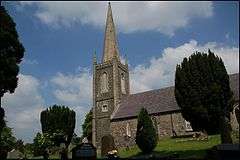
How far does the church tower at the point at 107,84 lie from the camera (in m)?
51.7

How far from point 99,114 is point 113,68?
25.4ft

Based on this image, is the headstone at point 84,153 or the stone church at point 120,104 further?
the stone church at point 120,104

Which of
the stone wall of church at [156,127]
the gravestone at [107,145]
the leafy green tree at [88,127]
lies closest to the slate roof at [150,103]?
the stone wall of church at [156,127]

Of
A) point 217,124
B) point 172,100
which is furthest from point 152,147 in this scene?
point 172,100

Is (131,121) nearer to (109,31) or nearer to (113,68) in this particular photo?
(113,68)

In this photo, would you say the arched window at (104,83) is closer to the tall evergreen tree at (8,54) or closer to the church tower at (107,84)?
the church tower at (107,84)

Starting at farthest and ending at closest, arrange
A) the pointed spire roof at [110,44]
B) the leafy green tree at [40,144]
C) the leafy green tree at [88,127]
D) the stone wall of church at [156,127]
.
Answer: the leafy green tree at [88,127], the pointed spire roof at [110,44], the stone wall of church at [156,127], the leafy green tree at [40,144]

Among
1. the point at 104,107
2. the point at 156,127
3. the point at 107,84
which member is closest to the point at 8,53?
the point at 156,127

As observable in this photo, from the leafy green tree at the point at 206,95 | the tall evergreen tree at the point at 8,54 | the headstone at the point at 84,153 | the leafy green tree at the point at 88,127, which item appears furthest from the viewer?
the leafy green tree at the point at 88,127

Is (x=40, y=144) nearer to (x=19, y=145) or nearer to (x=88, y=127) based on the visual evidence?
(x=19, y=145)

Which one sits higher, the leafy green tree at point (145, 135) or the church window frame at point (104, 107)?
the church window frame at point (104, 107)

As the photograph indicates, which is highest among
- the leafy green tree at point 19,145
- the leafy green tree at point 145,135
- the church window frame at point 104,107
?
the church window frame at point 104,107

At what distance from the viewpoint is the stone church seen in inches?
1745

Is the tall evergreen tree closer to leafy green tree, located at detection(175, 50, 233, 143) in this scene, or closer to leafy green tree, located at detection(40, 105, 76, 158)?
leafy green tree, located at detection(175, 50, 233, 143)
